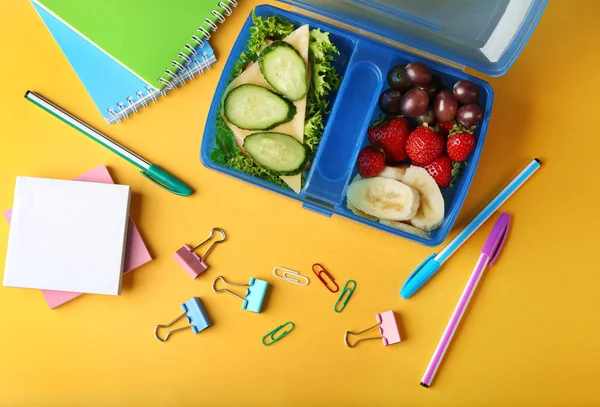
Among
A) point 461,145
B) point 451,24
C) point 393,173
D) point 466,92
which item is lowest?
point 393,173

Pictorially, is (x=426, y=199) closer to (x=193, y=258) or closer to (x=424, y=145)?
(x=424, y=145)

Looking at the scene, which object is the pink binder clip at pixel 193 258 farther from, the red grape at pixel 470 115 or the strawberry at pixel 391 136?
the red grape at pixel 470 115

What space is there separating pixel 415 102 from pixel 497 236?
365mm

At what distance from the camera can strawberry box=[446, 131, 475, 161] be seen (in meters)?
1.06

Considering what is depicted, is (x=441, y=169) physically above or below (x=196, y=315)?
above

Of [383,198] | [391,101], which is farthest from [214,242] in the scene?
[391,101]

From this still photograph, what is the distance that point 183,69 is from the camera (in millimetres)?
1176

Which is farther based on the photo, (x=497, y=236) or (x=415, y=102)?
(x=497, y=236)

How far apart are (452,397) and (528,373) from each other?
188mm

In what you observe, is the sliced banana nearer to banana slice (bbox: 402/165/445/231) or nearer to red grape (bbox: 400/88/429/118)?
banana slice (bbox: 402/165/445/231)

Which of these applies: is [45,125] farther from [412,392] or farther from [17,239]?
[412,392]

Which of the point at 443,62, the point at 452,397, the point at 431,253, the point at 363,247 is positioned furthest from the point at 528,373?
the point at 443,62

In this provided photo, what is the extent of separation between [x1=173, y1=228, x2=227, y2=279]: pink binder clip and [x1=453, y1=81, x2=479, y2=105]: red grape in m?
0.60

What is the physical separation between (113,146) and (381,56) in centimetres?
63
